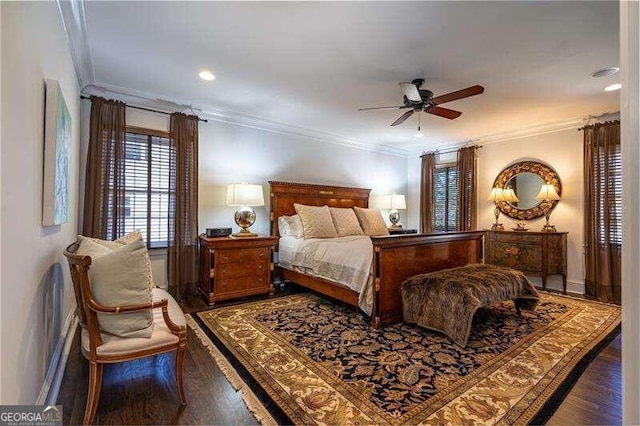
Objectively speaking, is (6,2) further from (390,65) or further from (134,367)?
(390,65)

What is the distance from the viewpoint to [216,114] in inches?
173

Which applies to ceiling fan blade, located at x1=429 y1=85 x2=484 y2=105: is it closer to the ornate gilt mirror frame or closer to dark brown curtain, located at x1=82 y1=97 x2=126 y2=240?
the ornate gilt mirror frame

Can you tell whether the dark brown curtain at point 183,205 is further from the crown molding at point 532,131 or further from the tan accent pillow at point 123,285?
the crown molding at point 532,131

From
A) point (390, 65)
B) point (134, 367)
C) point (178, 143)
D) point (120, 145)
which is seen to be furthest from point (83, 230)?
point (390, 65)

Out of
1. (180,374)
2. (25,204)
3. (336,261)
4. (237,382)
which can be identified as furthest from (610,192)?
(25,204)

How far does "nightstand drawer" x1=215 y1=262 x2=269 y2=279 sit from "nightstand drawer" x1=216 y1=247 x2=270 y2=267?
39 millimetres

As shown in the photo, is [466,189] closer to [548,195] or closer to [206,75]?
[548,195]

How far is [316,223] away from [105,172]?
8.58 ft

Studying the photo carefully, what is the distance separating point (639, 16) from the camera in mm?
562

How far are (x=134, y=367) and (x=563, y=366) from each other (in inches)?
124

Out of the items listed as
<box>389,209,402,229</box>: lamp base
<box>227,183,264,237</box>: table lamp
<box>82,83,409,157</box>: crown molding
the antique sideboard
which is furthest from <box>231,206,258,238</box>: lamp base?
the antique sideboard

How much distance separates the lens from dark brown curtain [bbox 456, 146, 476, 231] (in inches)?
220

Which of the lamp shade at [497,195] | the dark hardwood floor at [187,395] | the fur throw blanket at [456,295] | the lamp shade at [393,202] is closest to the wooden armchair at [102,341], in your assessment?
the dark hardwood floor at [187,395]

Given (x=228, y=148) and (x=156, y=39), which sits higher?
(x=156, y=39)
